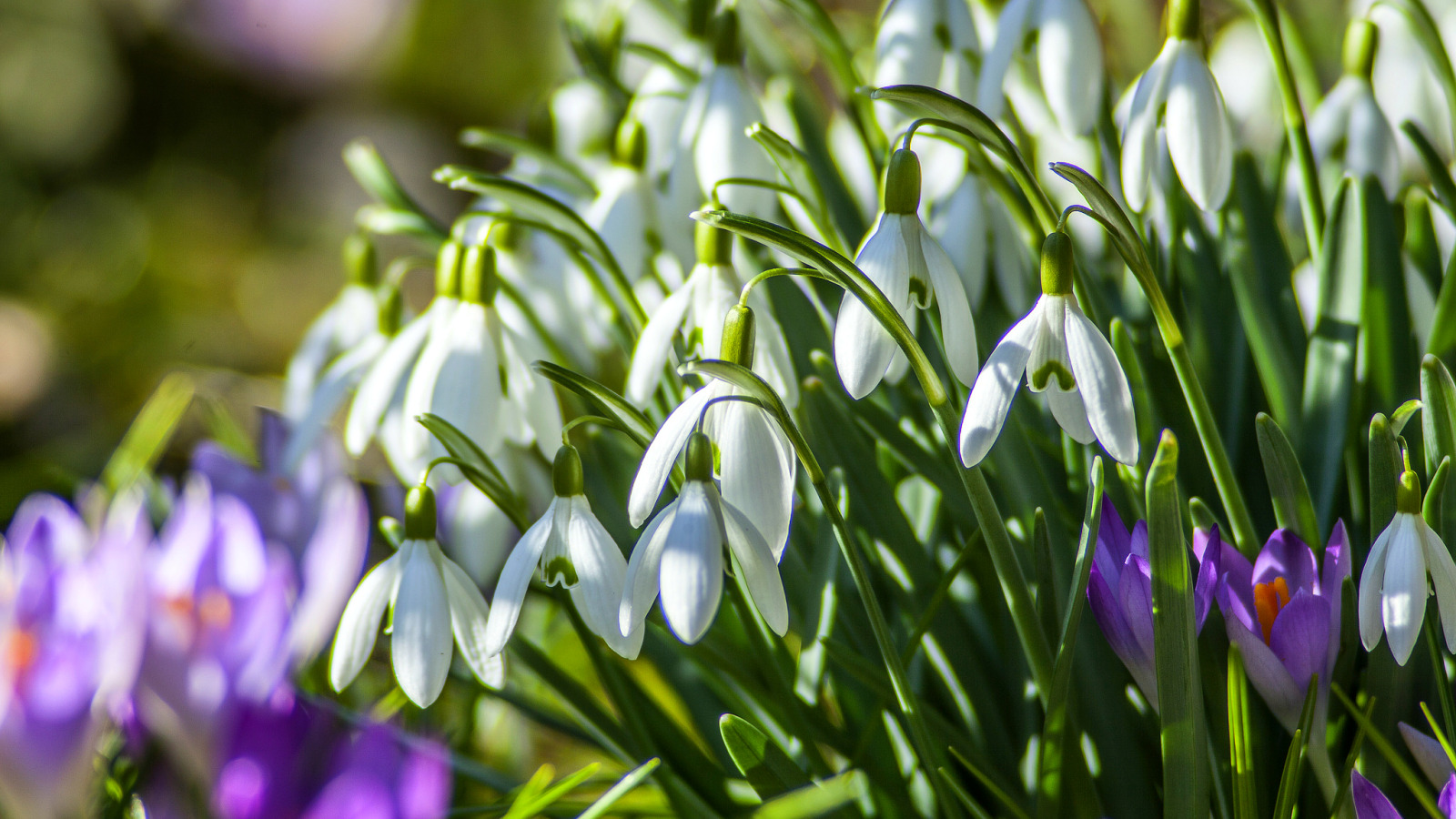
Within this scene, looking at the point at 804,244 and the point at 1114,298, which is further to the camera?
the point at 1114,298

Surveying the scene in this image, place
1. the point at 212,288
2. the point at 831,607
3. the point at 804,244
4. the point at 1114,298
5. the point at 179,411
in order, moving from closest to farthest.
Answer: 1. the point at 804,244
2. the point at 831,607
3. the point at 1114,298
4. the point at 179,411
5. the point at 212,288

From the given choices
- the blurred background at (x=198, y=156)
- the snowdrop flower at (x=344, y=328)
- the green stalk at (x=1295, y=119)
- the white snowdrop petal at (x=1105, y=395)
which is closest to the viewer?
the white snowdrop petal at (x=1105, y=395)

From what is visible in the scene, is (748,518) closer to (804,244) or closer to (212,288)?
(804,244)

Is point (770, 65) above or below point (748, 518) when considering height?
above

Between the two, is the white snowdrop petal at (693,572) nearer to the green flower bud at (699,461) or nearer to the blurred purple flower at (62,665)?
the green flower bud at (699,461)

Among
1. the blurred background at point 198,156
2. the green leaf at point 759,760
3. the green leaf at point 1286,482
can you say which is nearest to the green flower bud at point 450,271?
the green leaf at point 759,760

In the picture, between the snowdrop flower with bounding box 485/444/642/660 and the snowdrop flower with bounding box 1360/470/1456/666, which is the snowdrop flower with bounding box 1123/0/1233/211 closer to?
the snowdrop flower with bounding box 1360/470/1456/666

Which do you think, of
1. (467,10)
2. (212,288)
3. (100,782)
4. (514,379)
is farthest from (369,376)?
(467,10)
